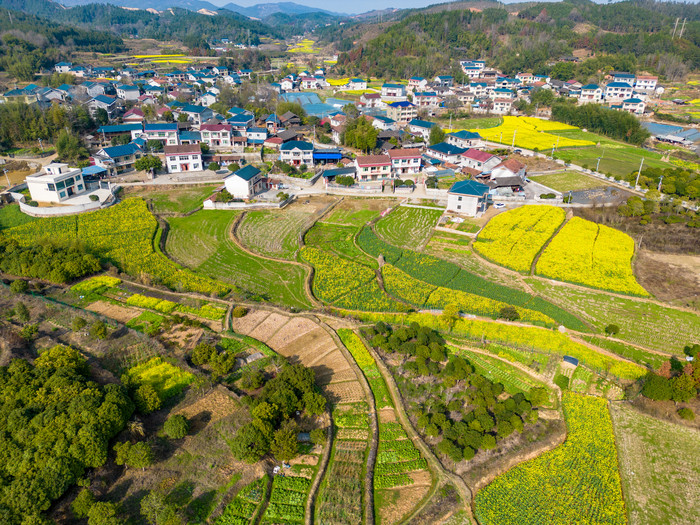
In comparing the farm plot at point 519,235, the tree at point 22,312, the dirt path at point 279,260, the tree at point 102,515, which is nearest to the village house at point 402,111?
the farm plot at point 519,235

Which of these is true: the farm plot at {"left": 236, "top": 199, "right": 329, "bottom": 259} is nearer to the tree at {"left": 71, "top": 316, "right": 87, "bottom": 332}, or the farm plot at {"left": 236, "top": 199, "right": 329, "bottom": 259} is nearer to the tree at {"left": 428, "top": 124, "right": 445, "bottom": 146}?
the tree at {"left": 71, "top": 316, "right": 87, "bottom": 332}

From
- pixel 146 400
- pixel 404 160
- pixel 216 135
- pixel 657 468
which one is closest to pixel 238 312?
pixel 146 400

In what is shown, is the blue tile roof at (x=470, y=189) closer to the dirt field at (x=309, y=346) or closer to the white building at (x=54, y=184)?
the dirt field at (x=309, y=346)

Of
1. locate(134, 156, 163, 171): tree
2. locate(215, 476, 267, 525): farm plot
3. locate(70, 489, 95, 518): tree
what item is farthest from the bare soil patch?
locate(134, 156, 163, 171): tree

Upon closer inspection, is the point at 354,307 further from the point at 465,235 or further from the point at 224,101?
the point at 224,101

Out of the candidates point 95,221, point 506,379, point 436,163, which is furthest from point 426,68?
point 506,379
